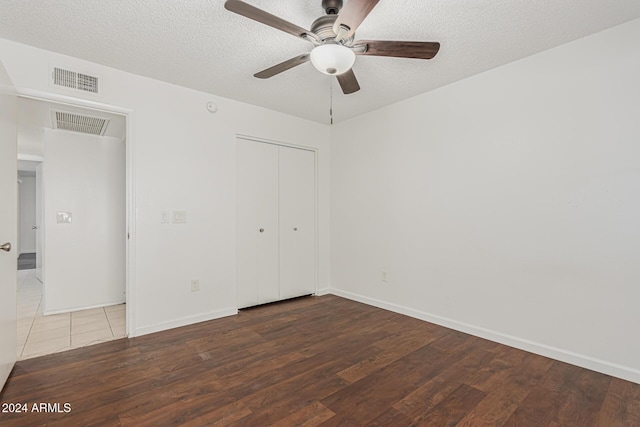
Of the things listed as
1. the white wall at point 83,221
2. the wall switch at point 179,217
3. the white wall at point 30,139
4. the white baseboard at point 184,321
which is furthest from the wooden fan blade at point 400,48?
the white wall at point 30,139

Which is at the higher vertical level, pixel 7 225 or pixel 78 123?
pixel 78 123

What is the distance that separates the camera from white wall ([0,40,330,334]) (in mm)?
2873

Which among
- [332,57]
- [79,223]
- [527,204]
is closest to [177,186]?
[79,223]

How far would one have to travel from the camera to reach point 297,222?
4180 mm

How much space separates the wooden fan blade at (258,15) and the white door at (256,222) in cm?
212

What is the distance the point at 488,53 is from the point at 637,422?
2.60m

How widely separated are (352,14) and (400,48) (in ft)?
1.52

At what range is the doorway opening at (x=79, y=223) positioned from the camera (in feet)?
11.0

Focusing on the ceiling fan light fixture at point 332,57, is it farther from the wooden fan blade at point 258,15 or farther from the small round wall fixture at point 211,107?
the small round wall fixture at point 211,107

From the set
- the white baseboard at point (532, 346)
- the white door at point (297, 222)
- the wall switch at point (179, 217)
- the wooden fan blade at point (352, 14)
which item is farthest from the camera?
the white door at point (297, 222)

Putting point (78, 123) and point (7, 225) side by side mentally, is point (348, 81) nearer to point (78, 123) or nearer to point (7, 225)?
point (7, 225)

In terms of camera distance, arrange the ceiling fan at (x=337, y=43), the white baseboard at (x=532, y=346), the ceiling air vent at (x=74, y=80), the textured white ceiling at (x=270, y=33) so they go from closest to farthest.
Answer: the ceiling fan at (x=337, y=43), the textured white ceiling at (x=270, y=33), the white baseboard at (x=532, y=346), the ceiling air vent at (x=74, y=80)

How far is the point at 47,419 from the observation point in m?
1.70

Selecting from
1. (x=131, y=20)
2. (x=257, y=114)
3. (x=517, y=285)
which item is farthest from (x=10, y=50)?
(x=517, y=285)
